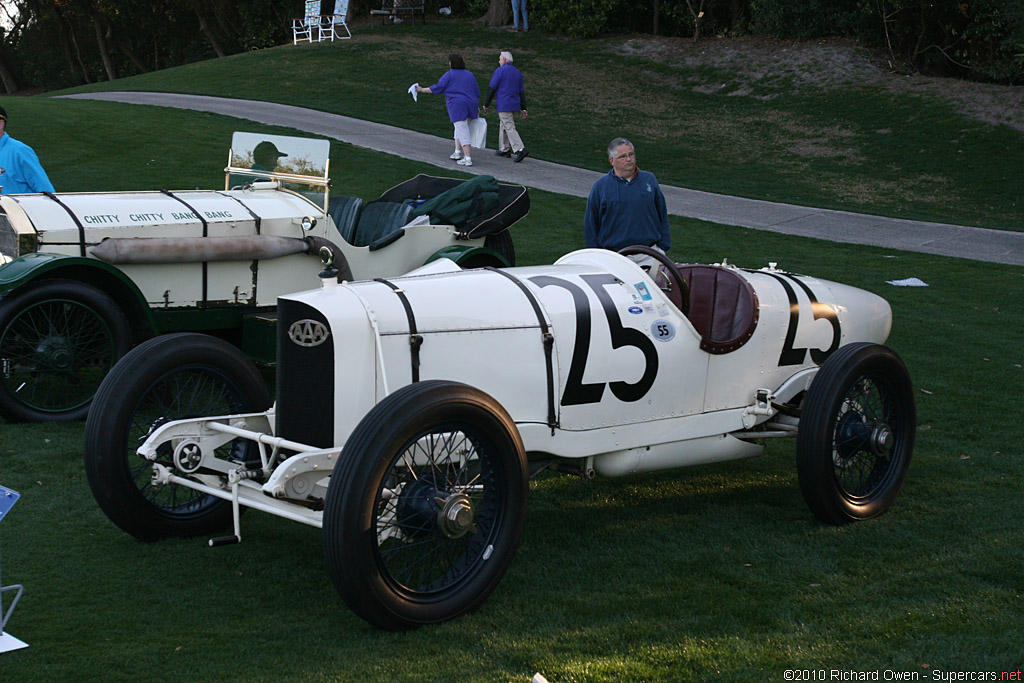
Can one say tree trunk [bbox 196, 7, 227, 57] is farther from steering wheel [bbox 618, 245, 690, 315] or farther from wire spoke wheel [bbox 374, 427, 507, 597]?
wire spoke wheel [bbox 374, 427, 507, 597]

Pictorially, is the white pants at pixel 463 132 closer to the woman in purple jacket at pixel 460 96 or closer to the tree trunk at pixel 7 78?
the woman in purple jacket at pixel 460 96

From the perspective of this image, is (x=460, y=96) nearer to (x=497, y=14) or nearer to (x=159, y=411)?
(x=159, y=411)

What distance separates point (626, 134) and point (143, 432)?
726 inches

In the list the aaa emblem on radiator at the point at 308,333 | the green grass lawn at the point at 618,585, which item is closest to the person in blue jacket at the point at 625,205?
the green grass lawn at the point at 618,585

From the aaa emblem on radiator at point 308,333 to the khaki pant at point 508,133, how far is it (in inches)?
539

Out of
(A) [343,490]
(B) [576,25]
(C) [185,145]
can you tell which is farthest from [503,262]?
(B) [576,25]

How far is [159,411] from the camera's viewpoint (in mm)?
4414

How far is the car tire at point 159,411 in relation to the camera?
407 centimetres

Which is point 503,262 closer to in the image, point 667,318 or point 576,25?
point 667,318

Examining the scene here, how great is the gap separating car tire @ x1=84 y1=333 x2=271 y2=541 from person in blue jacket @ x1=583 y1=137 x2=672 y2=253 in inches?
119

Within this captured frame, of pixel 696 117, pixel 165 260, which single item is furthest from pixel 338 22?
pixel 165 260

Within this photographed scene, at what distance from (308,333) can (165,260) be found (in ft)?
9.56

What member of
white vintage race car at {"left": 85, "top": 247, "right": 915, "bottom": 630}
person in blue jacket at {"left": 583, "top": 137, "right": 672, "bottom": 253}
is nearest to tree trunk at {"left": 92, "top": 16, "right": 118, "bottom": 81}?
person in blue jacket at {"left": 583, "top": 137, "right": 672, "bottom": 253}

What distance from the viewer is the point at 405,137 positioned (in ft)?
63.4
